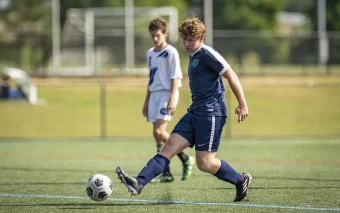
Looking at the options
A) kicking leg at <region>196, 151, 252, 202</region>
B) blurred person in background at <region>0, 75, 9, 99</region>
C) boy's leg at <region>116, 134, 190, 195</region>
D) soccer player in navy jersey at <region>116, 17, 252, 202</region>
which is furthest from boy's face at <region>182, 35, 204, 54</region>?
blurred person in background at <region>0, 75, 9, 99</region>

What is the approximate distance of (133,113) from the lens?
26188mm

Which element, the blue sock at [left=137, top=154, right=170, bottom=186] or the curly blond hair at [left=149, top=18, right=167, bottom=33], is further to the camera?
the curly blond hair at [left=149, top=18, right=167, bottom=33]

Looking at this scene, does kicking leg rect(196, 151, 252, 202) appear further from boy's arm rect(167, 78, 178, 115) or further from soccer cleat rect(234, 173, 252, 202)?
boy's arm rect(167, 78, 178, 115)

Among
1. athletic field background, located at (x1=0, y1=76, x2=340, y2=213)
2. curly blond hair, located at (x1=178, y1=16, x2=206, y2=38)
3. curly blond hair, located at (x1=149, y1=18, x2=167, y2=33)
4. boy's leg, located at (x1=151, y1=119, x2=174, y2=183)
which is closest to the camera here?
curly blond hair, located at (x1=178, y1=16, x2=206, y2=38)

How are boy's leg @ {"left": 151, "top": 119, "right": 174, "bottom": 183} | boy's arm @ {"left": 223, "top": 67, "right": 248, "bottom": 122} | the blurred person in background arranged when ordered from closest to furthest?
boy's arm @ {"left": 223, "top": 67, "right": 248, "bottom": 122}, boy's leg @ {"left": 151, "top": 119, "right": 174, "bottom": 183}, the blurred person in background

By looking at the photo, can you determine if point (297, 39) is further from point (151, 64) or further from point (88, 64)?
point (151, 64)

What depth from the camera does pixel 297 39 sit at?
31281 mm

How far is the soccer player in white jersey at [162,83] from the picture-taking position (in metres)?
9.74

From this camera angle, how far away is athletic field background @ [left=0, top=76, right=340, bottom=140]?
22.5m

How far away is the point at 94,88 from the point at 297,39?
30.7 feet

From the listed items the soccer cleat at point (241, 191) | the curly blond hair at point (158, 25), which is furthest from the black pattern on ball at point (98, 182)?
the curly blond hair at point (158, 25)

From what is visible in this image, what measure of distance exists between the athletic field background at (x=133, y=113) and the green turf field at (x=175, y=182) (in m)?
5.42

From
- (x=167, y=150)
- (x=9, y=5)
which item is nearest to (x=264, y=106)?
(x=167, y=150)

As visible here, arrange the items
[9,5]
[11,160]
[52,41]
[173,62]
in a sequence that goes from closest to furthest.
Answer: [173,62] < [11,160] < [52,41] < [9,5]
